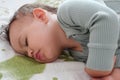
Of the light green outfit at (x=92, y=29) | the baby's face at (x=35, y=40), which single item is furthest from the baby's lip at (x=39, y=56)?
the light green outfit at (x=92, y=29)

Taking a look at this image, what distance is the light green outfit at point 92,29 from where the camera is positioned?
3.03ft

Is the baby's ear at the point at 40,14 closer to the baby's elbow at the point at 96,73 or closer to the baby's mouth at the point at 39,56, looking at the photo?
the baby's mouth at the point at 39,56

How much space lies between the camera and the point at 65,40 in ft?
3.52

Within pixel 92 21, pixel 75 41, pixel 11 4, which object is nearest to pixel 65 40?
pixel 75 41

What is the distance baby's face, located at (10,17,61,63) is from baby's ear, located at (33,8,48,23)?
0.02 meters

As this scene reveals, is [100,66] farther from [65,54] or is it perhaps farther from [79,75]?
[65,54]

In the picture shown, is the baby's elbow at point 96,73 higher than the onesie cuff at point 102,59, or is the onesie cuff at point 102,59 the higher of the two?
the onesie cuff at point 102,59

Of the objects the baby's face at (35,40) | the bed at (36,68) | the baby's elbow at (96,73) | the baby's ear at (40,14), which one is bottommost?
the bed at (36,68)

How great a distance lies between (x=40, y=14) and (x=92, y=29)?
24 cm

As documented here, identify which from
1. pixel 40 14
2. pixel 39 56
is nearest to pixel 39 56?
pixel 39 56

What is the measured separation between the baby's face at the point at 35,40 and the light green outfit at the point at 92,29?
0.22 feet

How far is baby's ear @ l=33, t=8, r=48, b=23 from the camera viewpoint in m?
1.09

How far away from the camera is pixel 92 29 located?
95 centimetres

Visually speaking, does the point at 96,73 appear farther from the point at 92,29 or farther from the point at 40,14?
the point at 40,14
